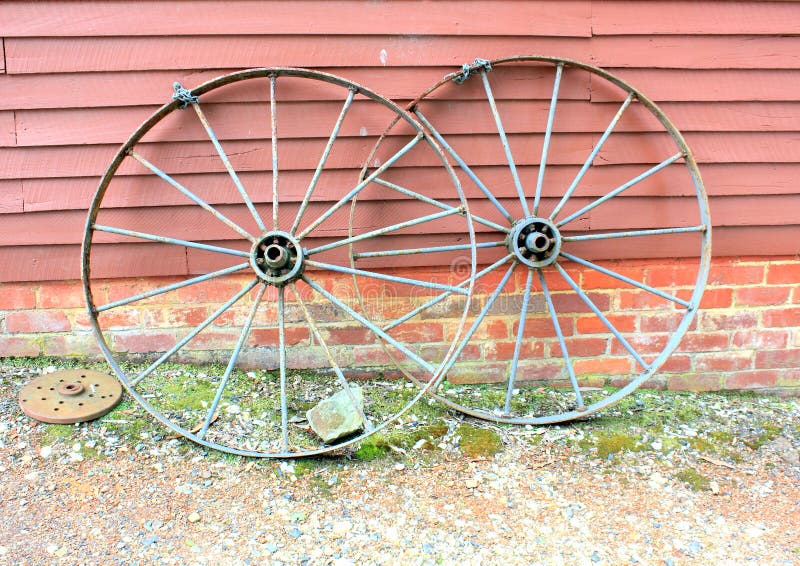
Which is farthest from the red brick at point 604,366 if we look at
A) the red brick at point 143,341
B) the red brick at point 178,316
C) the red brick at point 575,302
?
the red brick at point 143,341

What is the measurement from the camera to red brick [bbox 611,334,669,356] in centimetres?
301

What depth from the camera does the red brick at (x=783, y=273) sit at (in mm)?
3008

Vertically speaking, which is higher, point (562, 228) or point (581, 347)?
point (562, 228)

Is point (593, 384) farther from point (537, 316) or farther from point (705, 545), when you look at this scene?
point (705, 545)

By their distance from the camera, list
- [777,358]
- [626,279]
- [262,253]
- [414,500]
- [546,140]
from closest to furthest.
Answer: [414,500] < [262,253] < [546,140] < [626,279] < [777,358]

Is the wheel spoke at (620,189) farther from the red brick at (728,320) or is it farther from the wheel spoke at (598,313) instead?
the red brick at (728,320)

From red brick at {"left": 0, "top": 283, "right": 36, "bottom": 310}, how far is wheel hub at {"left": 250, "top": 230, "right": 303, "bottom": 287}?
45.9 inches

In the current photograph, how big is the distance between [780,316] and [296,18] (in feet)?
8.73

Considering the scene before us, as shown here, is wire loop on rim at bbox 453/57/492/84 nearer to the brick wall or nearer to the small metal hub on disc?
the brick wall

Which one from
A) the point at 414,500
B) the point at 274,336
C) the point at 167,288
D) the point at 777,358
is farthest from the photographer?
the point at 777,358

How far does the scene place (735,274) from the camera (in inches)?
118

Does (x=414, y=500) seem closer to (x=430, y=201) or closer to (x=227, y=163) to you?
(x=430, y=201)

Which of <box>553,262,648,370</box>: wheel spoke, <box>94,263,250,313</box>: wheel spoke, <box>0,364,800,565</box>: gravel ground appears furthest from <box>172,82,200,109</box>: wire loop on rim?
<box>553,262,648,370</box>: wheel spoke

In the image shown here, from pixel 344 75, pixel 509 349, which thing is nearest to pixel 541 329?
pixel 509 349
